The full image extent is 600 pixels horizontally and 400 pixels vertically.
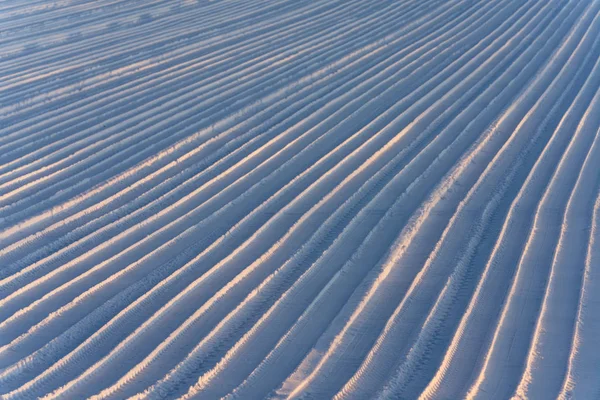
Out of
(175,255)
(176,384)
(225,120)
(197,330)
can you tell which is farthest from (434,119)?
(176,384)

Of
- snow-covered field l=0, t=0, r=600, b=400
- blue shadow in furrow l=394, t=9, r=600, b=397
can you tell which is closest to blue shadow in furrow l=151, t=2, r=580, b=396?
snow-covered field l=0, t=0, r=600, b=400

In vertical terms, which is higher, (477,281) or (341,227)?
(341,227)

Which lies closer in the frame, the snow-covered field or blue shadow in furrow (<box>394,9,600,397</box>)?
blue shadow in furrow (<box>394,9,600,397</box>)

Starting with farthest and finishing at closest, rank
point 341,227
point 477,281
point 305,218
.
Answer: point 305,218, point 341,227, point 477,281

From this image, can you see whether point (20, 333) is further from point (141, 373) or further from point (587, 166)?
point (587, 166)

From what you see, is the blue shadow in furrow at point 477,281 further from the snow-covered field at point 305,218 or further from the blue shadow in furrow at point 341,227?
the blue shadow in furrow at point 341,227

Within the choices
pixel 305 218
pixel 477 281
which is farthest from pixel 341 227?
pixel 477 281

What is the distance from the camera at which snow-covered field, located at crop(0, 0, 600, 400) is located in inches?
203

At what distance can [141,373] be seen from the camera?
204 inches

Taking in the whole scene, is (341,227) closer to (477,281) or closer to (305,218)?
(305,218)

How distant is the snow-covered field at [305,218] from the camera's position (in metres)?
5.15

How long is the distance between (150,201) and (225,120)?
7.87 feet

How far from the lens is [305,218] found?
7090 millimetres

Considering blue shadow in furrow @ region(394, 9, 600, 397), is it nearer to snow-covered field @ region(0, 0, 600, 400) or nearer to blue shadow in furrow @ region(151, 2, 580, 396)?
snow-covered field @ region(0, 0, 600, 400)
